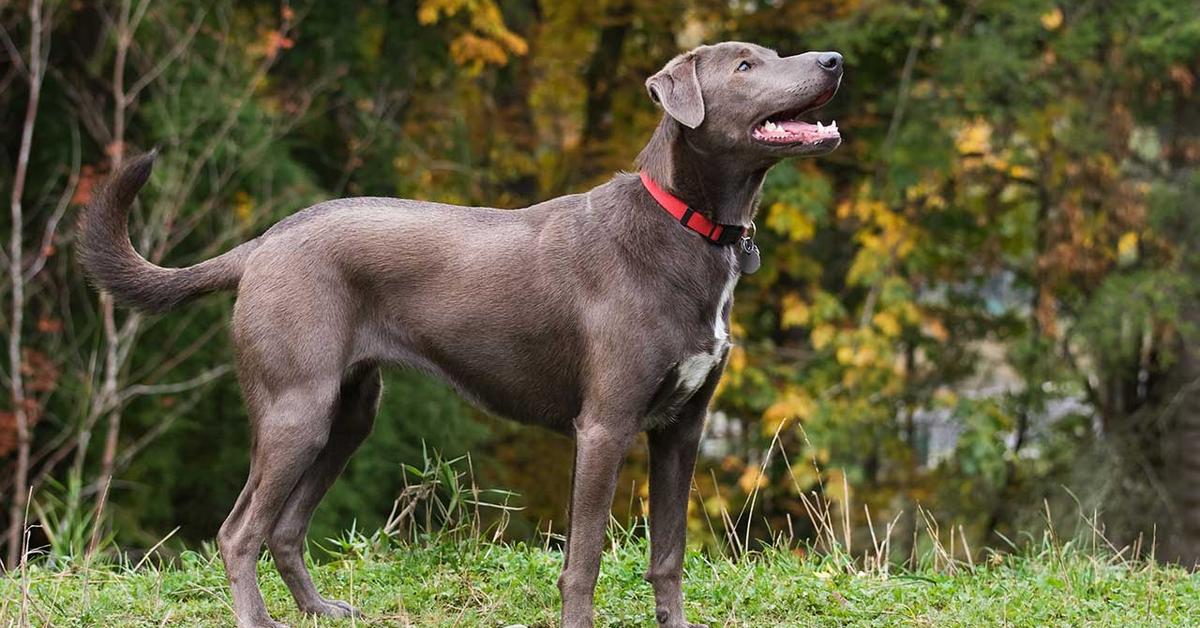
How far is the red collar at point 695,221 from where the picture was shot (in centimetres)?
450

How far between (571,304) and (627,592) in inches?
48.9

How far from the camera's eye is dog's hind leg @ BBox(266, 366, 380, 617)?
15.8 ft

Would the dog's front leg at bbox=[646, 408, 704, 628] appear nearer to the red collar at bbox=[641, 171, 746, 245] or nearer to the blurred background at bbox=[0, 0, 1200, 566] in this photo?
the red collar at bbox=[641, 171, 746, 245]

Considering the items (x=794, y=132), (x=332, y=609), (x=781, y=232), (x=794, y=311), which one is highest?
(x=794, y=132)

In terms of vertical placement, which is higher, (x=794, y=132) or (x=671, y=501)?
(x=794, y=132)

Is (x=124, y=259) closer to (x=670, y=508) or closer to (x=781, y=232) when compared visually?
(x=670, y=508)

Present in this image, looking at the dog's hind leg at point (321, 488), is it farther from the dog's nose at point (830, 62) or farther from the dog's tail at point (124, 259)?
the dog's nose at point (830, 62)

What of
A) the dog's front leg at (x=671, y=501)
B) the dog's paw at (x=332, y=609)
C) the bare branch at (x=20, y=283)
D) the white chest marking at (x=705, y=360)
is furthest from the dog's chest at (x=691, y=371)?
the bare branch at (x=20, y=283)

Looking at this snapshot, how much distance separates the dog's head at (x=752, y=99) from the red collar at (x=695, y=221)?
7.6 inches

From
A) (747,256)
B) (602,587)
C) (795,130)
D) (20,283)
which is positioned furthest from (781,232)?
(795,130)

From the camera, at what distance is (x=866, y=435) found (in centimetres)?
1162

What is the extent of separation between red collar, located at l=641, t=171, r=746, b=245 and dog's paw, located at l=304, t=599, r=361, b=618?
165 cm

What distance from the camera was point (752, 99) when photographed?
14.7ft

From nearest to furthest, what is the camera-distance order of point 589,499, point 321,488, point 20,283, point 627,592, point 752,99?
point 589,499
point 752,99
point 321,488
point 627,592
point 20,283
